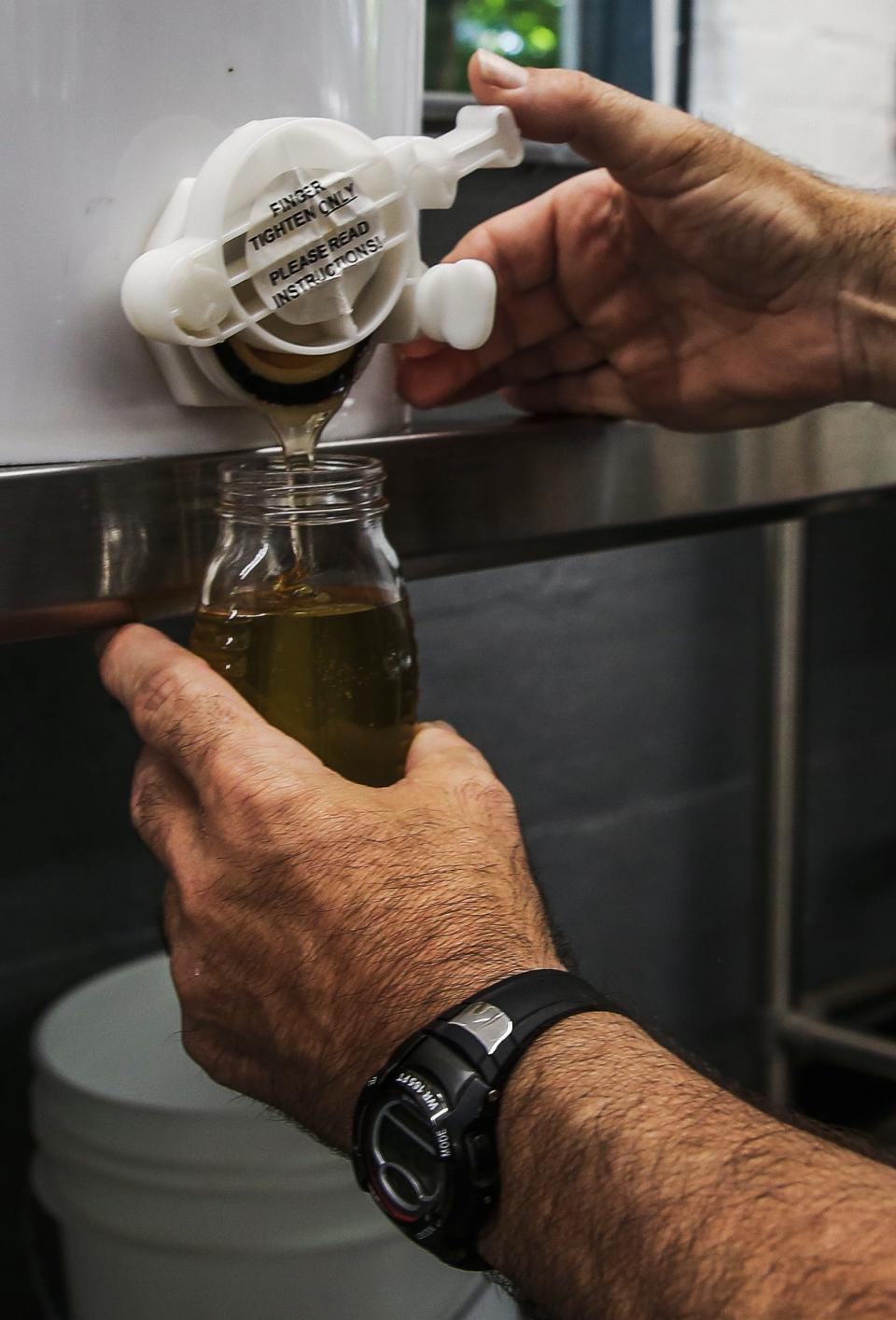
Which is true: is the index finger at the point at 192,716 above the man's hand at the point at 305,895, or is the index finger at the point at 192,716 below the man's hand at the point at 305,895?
above

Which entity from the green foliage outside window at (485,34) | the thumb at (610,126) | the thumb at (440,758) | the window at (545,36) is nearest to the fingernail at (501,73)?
the thumb at (610,126)

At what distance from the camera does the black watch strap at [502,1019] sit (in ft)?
1.07

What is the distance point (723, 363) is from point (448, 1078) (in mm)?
338

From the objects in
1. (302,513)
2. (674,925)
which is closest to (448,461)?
(302,513)

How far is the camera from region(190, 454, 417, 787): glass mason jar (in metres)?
0.37

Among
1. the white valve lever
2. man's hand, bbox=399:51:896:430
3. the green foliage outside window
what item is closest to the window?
the green foliage outside window

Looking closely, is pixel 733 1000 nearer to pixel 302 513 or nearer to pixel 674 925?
pixel 674 925

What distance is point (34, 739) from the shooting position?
2.31 ft

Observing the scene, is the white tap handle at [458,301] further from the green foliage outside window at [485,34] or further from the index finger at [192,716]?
the green foliage outside window at [485,34]

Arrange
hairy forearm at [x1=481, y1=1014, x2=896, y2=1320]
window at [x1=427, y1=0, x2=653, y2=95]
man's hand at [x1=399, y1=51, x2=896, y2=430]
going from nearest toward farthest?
hairy forearm at [x1=481, y1=1014, x2=896, y2=1320], man's hand at [x1=399, y1=51, x2=896, y2=430], window at [x1=427, y1=0, x2=653, y2=95]

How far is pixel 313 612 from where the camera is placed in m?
0.36

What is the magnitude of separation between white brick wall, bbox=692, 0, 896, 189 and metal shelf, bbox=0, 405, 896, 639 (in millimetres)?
522

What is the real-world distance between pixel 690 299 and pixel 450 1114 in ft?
1.18

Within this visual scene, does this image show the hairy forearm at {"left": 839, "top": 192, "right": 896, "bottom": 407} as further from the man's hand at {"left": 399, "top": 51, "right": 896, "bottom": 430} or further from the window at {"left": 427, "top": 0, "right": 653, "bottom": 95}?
the window at {"left": 427, "top": 0, "right": 653, "bottom": 95}
